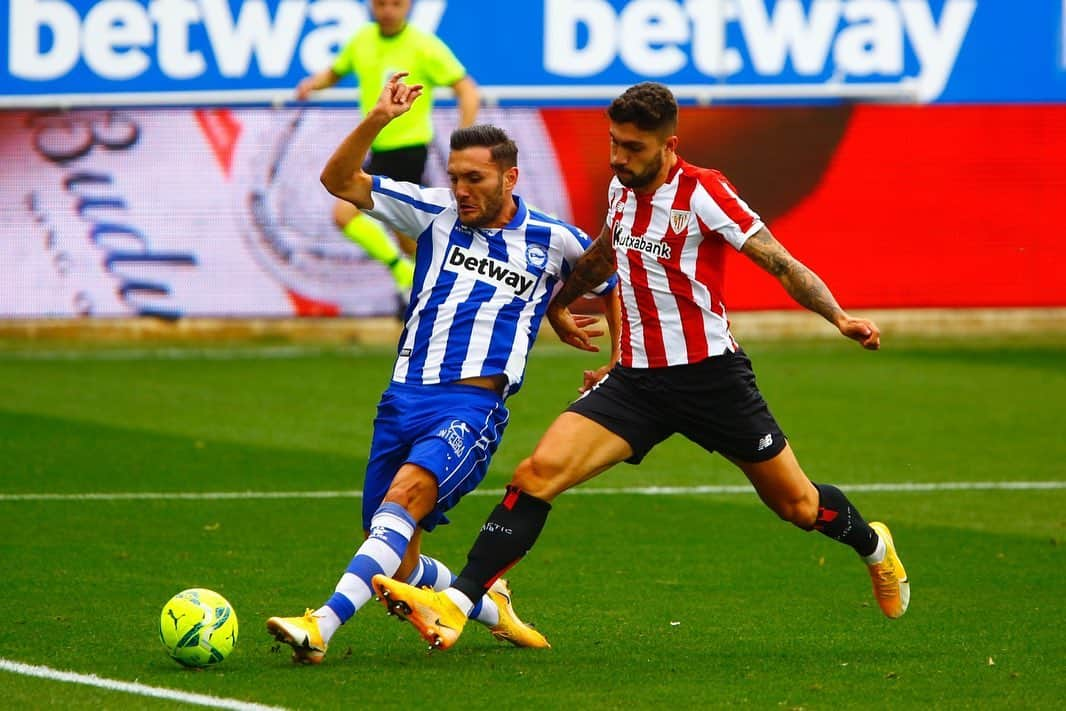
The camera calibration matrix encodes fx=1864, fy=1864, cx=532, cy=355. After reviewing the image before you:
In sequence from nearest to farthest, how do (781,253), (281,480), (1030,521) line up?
(781,253)
(1030,521)
(281,480)

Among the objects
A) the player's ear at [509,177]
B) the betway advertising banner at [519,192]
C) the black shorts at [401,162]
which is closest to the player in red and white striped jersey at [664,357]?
the player's ear at [509,177]

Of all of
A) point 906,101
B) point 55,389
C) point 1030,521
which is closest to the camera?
point 1030,521

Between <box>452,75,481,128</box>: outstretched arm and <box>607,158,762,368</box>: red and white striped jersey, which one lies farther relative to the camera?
<box>452,75,481,128</box>: outstretched arm

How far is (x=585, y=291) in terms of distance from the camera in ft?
22.6

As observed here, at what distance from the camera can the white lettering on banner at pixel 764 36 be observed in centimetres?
1941

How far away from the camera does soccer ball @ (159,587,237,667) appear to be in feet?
19.7

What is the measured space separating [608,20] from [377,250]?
606 cm

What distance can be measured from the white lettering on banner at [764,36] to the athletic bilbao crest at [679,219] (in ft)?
42.8

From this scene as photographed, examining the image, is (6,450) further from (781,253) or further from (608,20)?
(608,20)

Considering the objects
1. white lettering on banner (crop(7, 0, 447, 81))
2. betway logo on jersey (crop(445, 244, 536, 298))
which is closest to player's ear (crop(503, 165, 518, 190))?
betway logo on jersey (crop(445, 244, 536, 298))

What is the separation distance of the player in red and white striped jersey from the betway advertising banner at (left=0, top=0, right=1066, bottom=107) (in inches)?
482

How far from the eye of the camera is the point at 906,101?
18.9 m

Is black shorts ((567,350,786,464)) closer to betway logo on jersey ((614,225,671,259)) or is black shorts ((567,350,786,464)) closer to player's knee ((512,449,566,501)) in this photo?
player's knee ((512,449,566,501))

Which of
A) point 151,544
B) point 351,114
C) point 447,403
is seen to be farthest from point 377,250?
Answer: point 447,403
